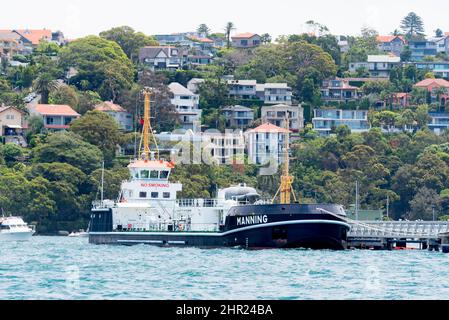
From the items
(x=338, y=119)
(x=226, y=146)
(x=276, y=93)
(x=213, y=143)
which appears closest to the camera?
(x=213, y=143)

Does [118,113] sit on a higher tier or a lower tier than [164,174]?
higher

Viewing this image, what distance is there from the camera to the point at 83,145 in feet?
454

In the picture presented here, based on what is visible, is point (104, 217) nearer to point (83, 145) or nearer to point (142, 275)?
point (142, 275)

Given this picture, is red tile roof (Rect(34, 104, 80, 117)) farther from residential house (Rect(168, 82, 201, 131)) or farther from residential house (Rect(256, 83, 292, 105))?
residential house (Rect(256, 83, 292, 105))

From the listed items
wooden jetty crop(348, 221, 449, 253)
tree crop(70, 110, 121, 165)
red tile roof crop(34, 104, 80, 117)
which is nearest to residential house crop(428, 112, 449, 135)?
red tile roof crop(34, 104, 80, 117)

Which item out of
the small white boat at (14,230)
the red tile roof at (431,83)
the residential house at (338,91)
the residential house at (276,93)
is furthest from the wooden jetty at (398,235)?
the red tile roof at (431,83)

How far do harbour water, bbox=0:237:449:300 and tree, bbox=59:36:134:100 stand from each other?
326ft

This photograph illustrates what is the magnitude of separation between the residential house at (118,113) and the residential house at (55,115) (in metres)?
4.23

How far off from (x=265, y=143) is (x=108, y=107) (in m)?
19.9

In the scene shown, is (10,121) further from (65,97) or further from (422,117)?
(422,117)

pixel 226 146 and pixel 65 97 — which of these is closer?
pixel 226 146

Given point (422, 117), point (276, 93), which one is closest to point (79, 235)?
point (422, 117)

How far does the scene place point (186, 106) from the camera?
175000 mm

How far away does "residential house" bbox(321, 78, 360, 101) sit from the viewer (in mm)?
189300
